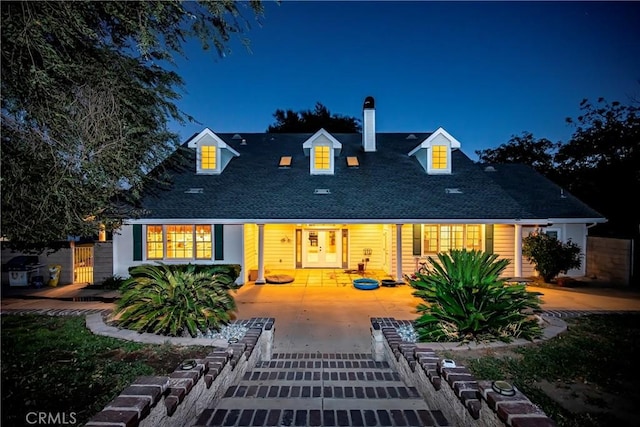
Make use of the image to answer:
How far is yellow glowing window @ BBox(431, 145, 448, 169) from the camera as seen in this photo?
13617 mm

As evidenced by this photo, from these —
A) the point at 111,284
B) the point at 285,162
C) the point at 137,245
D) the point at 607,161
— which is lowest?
the point at 111,284

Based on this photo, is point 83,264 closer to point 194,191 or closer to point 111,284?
point 111,284

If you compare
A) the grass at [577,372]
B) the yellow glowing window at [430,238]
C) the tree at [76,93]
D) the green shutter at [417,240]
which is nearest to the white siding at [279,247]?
the green shutter at [417,240]

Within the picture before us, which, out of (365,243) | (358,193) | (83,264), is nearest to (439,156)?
(358,193)

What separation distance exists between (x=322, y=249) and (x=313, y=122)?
18.4 m

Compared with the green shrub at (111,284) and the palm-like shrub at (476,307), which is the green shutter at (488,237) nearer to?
the palm-like shrub at (476,307)

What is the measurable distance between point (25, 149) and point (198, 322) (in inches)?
138

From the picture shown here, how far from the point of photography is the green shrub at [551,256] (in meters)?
11.1

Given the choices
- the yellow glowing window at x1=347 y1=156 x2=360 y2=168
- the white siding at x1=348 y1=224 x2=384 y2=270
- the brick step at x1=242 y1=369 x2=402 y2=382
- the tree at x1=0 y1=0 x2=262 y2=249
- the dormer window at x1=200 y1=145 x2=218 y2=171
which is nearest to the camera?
the tree at x1=0 y1=0 x2=262 y2=249

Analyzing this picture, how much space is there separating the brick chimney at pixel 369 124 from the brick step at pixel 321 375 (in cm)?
1223

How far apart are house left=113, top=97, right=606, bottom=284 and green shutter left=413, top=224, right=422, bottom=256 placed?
40mm

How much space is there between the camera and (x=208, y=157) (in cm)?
1367

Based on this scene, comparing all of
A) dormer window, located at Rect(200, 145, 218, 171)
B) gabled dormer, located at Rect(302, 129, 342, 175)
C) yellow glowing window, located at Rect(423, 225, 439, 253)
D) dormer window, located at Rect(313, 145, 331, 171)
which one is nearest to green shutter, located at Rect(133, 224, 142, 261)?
dormer window, located at Rect(200, 145, 218, 171)

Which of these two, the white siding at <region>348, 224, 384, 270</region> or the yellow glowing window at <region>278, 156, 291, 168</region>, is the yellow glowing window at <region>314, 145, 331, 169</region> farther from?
the white siding at <region>348, 224, 384, 270</region>
